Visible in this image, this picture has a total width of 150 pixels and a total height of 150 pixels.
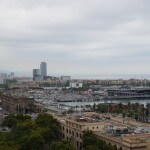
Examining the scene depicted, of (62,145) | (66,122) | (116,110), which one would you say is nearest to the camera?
(62,145)

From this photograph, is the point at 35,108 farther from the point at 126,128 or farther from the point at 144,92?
the point at 144,92

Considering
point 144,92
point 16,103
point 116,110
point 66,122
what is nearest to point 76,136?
point 66,122

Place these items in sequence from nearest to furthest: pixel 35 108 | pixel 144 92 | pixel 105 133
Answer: pixel 105 133, pixel 35 108, pixel 144 92

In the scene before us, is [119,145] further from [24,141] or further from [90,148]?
[24,141]

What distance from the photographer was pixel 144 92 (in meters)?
136

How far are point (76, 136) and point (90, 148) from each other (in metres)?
9.91

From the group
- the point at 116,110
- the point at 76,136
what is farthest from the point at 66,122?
the point at 116,110

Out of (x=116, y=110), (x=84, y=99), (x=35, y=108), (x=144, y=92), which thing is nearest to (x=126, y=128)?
(x=116, y=110)

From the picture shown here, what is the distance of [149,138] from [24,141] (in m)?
10.3

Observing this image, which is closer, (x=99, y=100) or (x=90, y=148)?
(x=90, y=148)

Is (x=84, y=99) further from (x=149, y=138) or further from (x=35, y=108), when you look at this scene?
(x=149, y=138)

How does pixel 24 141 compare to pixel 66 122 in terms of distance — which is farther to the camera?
pixel 66 122

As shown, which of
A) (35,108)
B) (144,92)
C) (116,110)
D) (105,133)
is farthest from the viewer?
(144,92)

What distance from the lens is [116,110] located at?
63.4 metres
